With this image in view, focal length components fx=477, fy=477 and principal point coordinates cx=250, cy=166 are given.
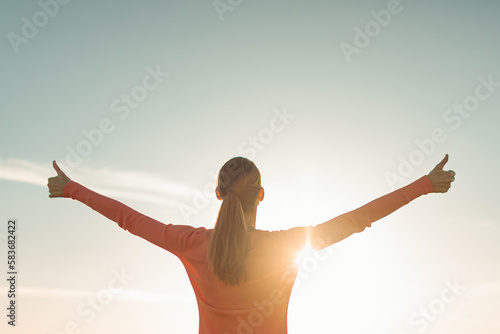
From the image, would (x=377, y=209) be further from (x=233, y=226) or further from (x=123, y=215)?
(x=123, y=215)

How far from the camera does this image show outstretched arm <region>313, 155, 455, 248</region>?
11.4 feet

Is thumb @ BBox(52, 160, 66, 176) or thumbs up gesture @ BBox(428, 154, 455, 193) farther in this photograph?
thumb @ BBox(52, 160, 66, 176)

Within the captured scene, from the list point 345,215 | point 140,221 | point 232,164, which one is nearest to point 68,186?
point 140,221

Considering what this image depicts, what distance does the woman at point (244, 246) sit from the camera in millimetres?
3494

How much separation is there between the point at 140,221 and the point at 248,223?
863 millimetres

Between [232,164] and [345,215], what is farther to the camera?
[232,164]

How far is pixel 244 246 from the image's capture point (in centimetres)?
351

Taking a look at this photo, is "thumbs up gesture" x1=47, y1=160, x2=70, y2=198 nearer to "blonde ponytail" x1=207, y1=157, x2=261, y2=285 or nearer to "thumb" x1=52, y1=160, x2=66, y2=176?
"thumb" x1=52, y1=160, x2=66, y2=176

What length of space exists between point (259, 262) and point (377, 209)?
3.19ft

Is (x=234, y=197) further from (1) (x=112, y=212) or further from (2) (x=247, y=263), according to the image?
(1) (x=112, y=212)

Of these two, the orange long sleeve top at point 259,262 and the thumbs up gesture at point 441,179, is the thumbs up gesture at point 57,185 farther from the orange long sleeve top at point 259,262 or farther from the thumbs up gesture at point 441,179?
the thumbs up gesture at point 441,179

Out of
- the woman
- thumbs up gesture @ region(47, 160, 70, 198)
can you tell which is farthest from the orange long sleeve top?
thumbs up gesture @ region(47, 160, 70, 198)

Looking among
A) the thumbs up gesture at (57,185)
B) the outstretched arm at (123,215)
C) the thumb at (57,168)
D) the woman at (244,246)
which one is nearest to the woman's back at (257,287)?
the woman at (244,246)

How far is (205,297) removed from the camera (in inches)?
146
